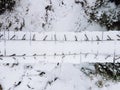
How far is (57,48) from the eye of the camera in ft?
14.5

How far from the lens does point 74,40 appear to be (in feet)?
14.6

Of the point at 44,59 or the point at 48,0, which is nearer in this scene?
the point at 44,59

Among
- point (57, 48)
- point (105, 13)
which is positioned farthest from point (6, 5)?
point (105, 13)

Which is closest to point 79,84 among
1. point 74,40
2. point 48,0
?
point 74,40

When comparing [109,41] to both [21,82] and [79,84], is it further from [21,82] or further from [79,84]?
[21,82]

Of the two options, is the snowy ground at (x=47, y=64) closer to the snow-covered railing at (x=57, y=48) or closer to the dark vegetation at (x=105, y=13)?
the dark vegetation at (x=105, y=13)

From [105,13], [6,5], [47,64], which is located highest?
[6,5]

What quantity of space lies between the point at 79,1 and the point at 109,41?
142 cm

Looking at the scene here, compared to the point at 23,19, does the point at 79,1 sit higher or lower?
higher

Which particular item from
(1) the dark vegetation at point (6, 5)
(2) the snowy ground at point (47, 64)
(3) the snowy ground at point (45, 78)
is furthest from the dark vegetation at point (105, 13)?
(1) the dark vegetation at point (6, 5)

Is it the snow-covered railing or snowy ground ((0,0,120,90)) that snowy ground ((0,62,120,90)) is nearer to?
snowy ground ((0,0,120,90))

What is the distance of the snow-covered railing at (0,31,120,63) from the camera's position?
4.37 metres

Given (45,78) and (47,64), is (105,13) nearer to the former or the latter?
(47,64)

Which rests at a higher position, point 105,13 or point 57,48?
point 105,13
